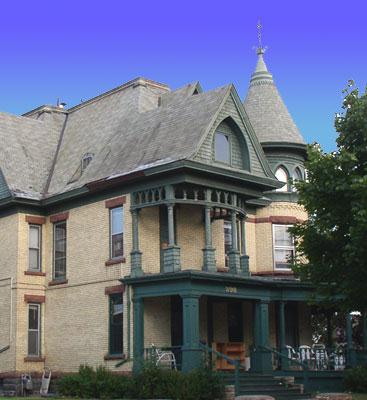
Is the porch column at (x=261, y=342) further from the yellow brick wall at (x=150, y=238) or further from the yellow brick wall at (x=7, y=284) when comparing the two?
the yellow brick wall at (x=7, y=284)

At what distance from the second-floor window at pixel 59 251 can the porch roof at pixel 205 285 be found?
14.4 ft

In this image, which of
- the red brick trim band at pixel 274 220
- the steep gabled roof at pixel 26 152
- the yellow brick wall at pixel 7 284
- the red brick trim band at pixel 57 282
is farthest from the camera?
the red brick trim band at pixel 274 220

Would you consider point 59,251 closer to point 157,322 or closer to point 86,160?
point 86,160

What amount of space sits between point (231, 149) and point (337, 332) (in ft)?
83.6

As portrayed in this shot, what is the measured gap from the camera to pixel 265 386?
2639cm

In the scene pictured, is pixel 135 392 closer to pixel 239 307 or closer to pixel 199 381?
pixel 199 381

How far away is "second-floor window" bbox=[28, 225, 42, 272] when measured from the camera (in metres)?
31.0

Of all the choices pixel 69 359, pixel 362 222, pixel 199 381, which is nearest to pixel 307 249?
pixel 362 222

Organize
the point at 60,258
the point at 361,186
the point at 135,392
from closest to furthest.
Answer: the point at 361,186, the point at 135,392, the point at 60,258

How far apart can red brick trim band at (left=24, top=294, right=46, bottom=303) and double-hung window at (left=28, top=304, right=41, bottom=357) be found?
189 millimetres

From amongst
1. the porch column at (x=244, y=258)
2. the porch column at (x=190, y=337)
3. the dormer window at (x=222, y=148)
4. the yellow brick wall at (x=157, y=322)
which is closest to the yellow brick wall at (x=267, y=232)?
the porch column at (x=244, y=258)

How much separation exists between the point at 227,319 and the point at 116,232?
5692mm

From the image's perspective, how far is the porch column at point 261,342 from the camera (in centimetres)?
2812

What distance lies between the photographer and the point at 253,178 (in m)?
28.7
